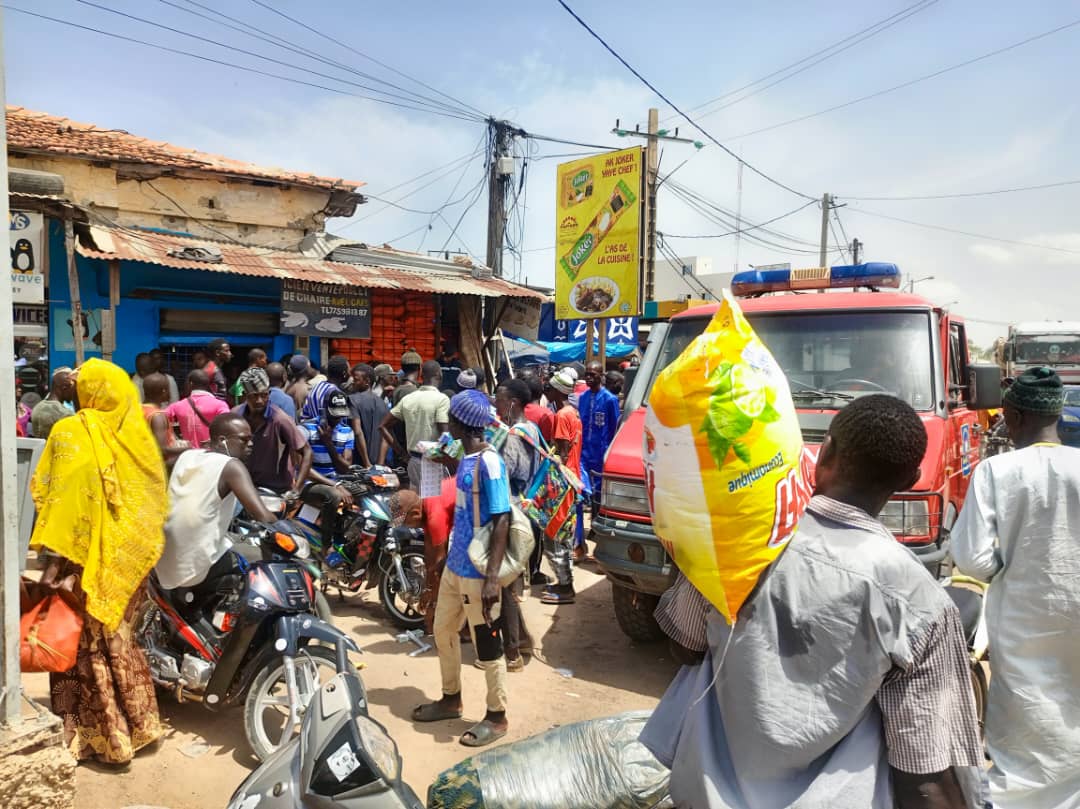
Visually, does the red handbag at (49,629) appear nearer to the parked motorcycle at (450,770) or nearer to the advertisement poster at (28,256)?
the parked motorcycle at (450,770)

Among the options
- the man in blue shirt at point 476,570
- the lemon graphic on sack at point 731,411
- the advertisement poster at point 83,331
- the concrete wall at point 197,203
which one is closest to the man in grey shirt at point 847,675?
the lemon graphic on sack at point 731,411

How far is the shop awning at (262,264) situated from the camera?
362 inches

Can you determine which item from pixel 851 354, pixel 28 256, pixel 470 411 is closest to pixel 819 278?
pixel 851 354

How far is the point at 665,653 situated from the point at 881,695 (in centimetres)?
375

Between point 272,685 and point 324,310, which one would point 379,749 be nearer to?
point 272,685

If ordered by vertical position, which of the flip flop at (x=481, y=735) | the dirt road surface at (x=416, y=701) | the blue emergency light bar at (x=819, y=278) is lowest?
the dirt road surface at (x=416, y=701)

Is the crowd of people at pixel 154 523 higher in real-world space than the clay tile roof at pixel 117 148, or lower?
lower

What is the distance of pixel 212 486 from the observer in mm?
3553

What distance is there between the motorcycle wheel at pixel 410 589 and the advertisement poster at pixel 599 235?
7.19 meters

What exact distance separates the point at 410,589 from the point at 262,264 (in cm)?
709

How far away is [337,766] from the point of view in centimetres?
172

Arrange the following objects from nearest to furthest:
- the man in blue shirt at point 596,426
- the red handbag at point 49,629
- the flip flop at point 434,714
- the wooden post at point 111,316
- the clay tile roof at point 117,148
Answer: the red handbag at point 49,629
the flip flop at point 434,714
the man in blue shirt at point 596,426
the wooden post at point 111,316
the clay tile roof at point 117,148

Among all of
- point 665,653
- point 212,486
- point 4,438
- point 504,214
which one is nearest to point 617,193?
point 504,214

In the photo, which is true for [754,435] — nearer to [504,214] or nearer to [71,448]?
[71,448]
